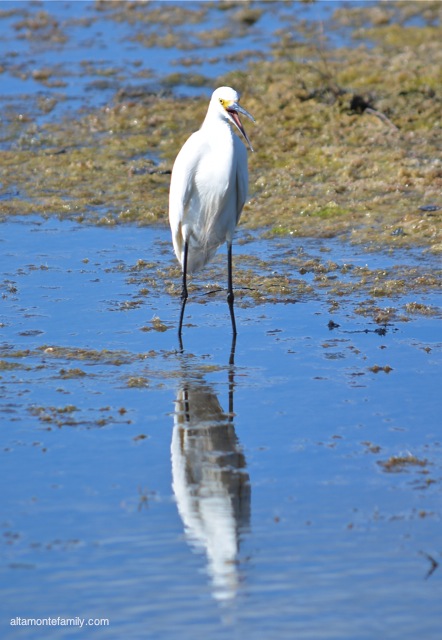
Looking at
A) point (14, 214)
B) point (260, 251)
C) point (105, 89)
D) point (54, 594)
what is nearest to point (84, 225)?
point (14, 214)

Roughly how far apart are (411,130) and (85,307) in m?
5.15

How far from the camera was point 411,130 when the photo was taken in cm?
1208

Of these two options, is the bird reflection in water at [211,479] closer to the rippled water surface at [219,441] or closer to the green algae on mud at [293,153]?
the rippled water surface at [219,441]

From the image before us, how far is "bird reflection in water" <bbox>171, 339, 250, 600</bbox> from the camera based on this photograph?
4.70m

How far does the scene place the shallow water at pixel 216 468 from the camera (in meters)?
4.34

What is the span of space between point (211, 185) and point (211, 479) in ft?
9.12

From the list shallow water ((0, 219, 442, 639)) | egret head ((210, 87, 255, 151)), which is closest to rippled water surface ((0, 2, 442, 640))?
shallow water ((0, 219, 442, 639))

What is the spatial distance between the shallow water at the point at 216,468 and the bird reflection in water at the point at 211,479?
1 centimetres

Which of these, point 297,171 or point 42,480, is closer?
point 42,480

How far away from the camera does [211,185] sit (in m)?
7.73

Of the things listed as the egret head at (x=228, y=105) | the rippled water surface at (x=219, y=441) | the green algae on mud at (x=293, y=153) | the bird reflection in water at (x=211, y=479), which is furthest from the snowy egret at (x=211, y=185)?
the green algae on mud at (x=293, y=153)

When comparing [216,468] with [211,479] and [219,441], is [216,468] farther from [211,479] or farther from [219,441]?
[219,441]

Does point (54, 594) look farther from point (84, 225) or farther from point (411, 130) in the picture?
point (411, 130)

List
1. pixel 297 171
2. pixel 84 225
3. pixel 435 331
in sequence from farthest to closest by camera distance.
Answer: pixel 297 171, pixel 84 225, pixel 435 331
